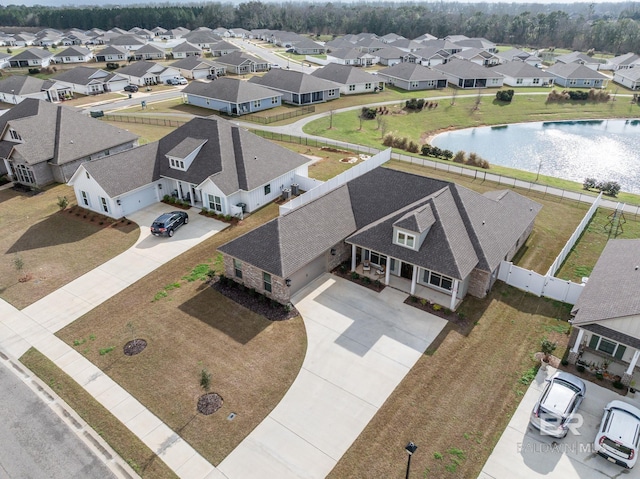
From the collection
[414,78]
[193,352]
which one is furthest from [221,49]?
[193,352]

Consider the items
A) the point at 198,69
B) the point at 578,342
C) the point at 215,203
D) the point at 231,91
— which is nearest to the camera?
the point at 578,342

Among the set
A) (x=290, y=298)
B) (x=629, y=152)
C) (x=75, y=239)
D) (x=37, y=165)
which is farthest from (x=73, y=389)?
(x=629, y=152)

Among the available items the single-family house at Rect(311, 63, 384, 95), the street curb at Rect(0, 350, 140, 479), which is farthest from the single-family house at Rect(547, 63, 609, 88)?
the street curb at Rect(0, 350, 140, 479)

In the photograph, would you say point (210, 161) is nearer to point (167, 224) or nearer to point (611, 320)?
point (167, 224)

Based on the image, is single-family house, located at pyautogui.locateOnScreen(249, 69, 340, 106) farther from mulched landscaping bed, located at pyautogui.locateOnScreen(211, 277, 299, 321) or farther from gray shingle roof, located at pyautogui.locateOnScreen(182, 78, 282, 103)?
mulched landscaping bed, located at pyautogui.locateOnScreen(211, 277, 299, 321)

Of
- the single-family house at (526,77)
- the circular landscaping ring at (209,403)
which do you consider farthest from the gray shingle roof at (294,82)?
the circular landscaping ring at (209,403)

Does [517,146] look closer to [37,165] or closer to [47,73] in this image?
[37,165]

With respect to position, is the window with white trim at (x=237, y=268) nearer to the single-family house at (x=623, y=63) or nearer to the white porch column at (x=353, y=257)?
the white porch column at (x=353, y=257)
